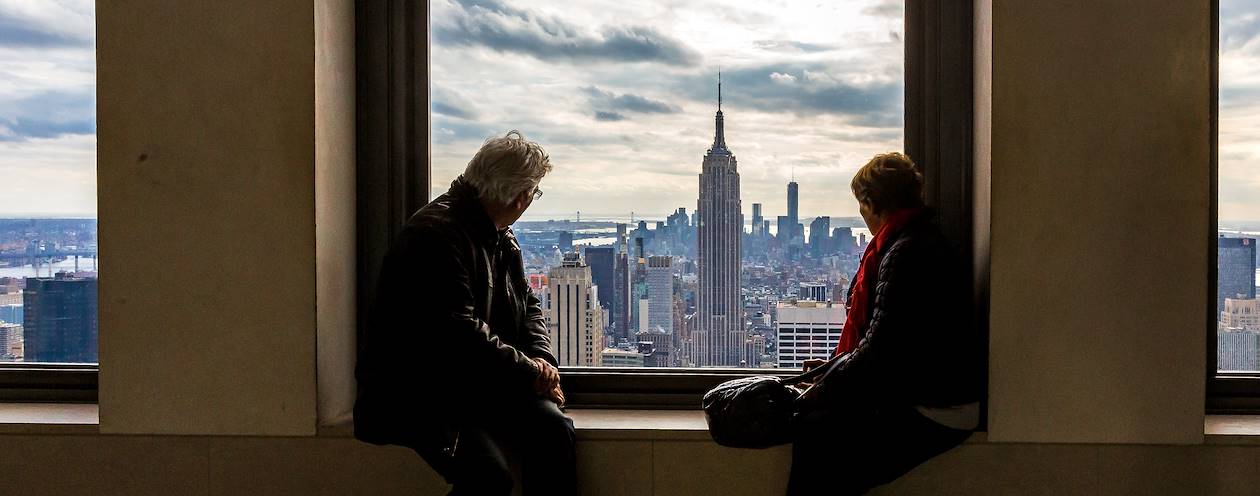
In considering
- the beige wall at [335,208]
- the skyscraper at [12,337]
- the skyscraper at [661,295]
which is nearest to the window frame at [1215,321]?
the skyscraper at [661,295]

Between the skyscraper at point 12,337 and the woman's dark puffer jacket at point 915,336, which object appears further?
the skyscraper at point 12,337

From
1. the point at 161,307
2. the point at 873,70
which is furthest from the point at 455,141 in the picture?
the point at 873,70

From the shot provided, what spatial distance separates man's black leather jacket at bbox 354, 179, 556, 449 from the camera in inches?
87.8

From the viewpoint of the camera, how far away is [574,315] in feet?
9.58

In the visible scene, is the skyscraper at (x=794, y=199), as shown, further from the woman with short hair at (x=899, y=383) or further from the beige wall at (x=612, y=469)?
the beige wall at (x=612, y=469)

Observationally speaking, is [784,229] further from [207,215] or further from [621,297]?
[207,215]

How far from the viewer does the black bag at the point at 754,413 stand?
2311 millimetres

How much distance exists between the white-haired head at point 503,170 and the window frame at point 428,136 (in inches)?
20.4

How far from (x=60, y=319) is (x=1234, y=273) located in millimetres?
3582

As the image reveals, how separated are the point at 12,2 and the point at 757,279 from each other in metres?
2.47

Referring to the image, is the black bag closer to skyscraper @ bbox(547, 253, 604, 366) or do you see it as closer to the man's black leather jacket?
the man's black leather jacket

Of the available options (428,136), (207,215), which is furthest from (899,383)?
(207,215)

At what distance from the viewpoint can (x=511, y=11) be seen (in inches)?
113

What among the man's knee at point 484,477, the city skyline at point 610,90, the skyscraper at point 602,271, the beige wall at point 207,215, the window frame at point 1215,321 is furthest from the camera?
the skyscraper at point 602,271
